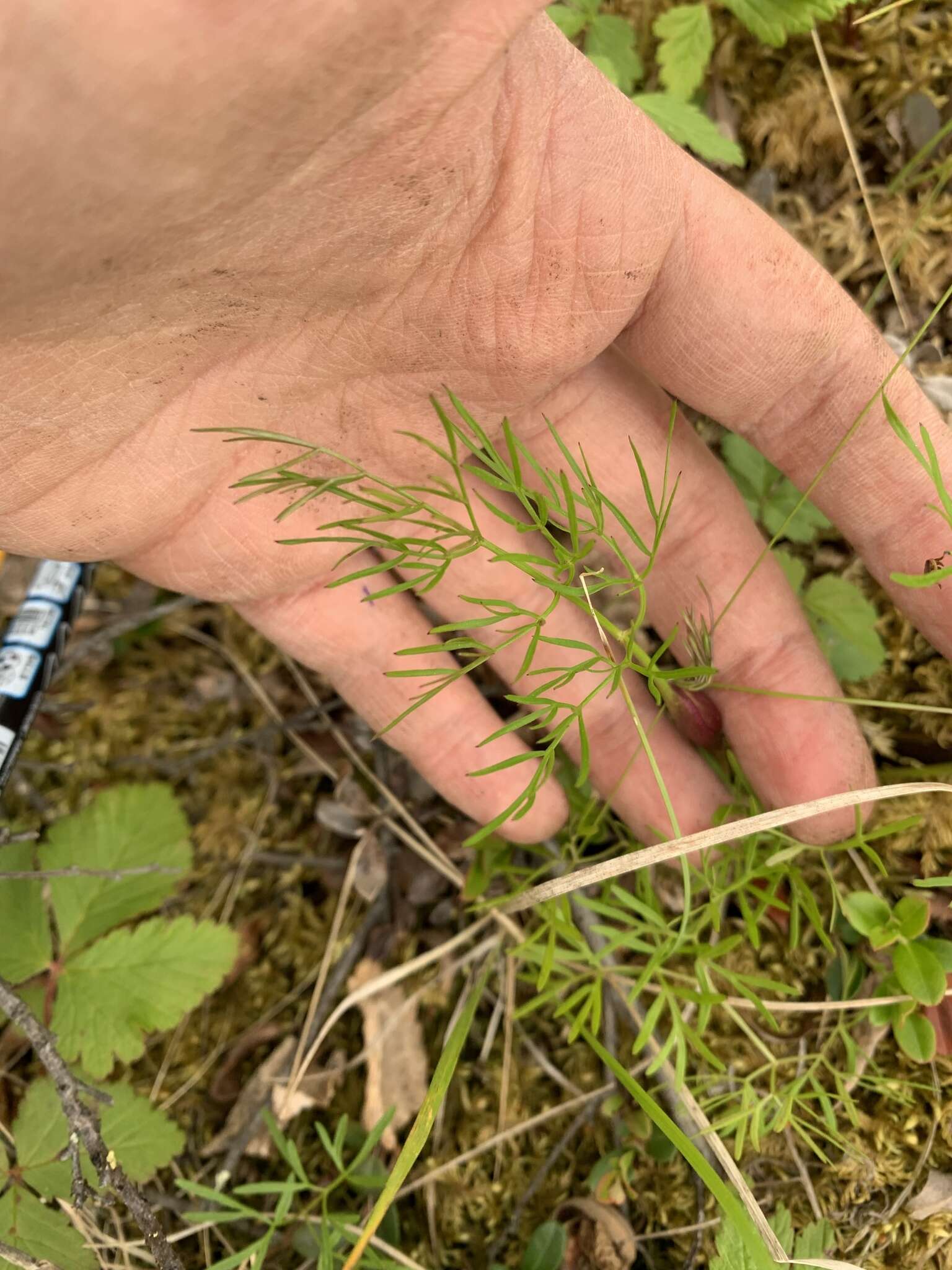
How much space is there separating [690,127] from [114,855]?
2.30 m

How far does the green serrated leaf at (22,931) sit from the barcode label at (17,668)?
37 cm

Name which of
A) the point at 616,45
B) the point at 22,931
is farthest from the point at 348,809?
the point at 616,45

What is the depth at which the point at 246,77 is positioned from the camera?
134 cm

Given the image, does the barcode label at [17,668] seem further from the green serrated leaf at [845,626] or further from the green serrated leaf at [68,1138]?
the green serrated leaf at [845,626]

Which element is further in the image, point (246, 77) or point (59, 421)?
point (59, 421)

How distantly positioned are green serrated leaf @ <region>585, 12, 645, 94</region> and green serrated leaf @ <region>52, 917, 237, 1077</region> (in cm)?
239

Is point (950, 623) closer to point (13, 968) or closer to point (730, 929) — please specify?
point (730, 929)

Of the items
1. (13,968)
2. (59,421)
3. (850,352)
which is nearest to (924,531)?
(850,352)

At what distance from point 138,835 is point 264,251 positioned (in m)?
1.48

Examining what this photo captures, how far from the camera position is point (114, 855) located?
7.75 ft

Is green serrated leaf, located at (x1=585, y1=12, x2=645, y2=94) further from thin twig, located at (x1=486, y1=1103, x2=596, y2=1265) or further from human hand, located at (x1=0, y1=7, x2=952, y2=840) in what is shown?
thin twig, located at (x1=486, y1=1103, x2=596, y2=1265)

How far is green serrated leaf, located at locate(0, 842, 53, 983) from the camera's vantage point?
86.8 inches

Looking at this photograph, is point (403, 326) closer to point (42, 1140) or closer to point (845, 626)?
point (845, 626)

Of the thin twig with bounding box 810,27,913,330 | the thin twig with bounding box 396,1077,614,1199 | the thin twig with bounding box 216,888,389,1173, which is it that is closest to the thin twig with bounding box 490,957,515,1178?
the thin twig with bounding box 396,1077,614,1199
